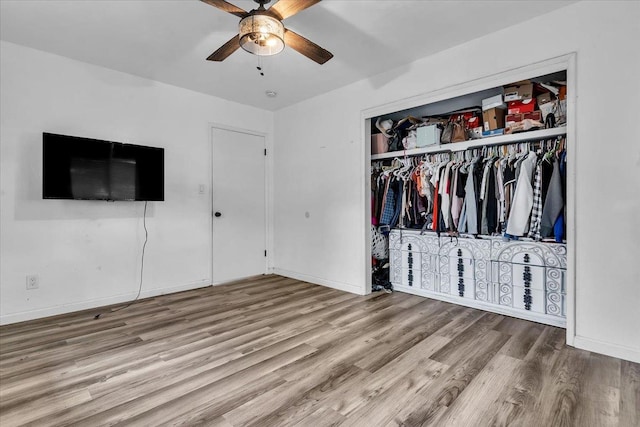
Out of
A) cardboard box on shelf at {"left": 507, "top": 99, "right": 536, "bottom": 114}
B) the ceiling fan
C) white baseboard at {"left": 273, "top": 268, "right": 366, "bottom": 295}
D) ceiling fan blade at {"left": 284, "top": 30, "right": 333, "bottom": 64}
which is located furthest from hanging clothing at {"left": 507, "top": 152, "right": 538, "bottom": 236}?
the ceiling fan

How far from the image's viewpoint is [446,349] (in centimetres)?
236

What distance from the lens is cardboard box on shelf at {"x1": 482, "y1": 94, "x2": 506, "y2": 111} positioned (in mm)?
3080

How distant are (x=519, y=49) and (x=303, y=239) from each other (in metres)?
3.17

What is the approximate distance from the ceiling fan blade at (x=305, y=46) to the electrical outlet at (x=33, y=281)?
3131mm

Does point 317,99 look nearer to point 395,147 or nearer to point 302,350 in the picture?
point 395,147

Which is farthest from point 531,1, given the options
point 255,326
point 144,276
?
point 144,276

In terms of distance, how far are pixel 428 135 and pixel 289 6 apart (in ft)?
7.02

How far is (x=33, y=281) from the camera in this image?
299 cm

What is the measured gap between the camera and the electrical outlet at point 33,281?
2971mm

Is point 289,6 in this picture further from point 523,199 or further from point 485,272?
point 485,272

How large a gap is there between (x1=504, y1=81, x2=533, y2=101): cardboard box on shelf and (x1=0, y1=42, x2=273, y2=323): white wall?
3394 millimetres


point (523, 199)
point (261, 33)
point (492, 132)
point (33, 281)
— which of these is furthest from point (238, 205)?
point (523, 199)

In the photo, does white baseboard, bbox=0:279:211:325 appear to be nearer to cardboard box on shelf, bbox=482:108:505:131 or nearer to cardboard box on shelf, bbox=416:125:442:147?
cardboard box on shelf, bbox=416:125:442:147

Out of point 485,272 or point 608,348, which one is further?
point 485,272
